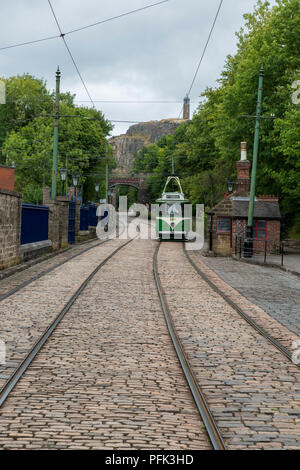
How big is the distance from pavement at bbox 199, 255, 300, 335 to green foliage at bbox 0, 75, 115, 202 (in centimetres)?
2923

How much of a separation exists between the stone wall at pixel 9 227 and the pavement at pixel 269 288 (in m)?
6.60

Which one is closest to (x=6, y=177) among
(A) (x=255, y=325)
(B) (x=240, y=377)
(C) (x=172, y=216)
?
(C) (x=172, y=216)

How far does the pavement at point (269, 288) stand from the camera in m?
10.9

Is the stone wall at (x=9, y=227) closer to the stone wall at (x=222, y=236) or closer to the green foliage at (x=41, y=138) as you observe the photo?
the stone wall at (x=222, y=236)

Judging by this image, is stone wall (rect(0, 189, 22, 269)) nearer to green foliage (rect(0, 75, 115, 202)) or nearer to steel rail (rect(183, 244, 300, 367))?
steel rail (rect(183, 244, 300, 367))

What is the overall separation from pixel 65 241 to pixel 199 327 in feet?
60.9

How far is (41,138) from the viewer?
4959 cm

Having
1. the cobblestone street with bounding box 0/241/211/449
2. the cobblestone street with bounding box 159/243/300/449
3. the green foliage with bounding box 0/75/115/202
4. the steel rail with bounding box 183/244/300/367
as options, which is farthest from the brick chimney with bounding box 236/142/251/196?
the cobblestone street with bounding box 0/241/211/449

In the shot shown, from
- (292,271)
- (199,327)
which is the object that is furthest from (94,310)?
(292,271)

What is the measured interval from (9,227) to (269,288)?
7848 millimetres

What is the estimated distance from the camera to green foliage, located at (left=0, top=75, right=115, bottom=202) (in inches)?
1935

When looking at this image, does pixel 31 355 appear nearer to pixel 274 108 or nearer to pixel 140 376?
pixel 140 376
